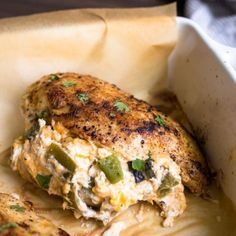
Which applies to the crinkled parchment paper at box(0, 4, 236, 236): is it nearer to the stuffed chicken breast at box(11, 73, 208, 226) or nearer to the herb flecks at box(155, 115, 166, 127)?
the stuffed chicken breast at box(11, 73, 208, 226)

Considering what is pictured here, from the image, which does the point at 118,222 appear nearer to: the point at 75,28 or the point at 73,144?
the point at 73,144

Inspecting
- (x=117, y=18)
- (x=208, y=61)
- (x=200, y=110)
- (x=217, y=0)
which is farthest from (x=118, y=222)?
(x=217, y=0)

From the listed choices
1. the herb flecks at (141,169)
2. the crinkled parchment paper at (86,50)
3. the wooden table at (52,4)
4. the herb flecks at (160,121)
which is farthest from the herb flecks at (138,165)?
the wooden table at (52,4)

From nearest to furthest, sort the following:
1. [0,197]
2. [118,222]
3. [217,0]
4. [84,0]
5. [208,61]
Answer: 1. [0,197]
2. [118,222]
3. [208,61]
4. [217,0]
5. [84,0]

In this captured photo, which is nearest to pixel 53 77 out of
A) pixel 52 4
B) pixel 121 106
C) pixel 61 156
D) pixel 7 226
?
pixel 121 106

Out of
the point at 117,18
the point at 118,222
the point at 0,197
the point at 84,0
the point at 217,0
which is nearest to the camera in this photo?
the point at 0,197

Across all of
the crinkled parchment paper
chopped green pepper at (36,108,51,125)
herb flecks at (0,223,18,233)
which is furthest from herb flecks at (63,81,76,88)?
herb flecks at (0,223,18,233)
